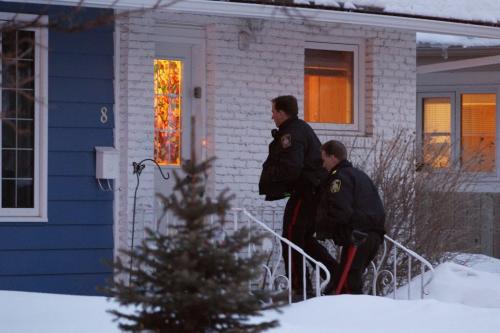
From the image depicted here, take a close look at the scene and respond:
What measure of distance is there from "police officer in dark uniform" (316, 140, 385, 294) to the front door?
2.42 meters

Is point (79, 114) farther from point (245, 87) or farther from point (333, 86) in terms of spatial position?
point (333, 86)

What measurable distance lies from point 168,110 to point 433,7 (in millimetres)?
2907

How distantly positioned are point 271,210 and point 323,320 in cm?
430

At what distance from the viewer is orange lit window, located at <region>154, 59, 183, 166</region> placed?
11883 millimetres

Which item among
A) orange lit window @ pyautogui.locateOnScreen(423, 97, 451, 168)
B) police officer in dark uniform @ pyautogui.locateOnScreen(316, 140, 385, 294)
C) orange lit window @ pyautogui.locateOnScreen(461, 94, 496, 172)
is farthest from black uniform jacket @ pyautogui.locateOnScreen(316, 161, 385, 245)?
orange lit window @ pyautogui.locateOnScreen(423, 97, 451, 168)

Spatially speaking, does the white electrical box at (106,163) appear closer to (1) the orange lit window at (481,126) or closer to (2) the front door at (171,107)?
(2) the front door at (171,107)

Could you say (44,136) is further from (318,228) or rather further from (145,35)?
(318,228)

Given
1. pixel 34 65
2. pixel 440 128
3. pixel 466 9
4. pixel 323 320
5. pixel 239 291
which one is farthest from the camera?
pixel 440 128

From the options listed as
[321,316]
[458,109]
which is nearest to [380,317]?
[321,316]

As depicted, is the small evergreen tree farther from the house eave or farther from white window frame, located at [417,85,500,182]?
white window frame, located at [417,85,500,182]

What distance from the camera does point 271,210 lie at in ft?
40.1

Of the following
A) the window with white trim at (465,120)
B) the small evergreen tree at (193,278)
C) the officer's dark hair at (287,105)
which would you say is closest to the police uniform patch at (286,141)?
the officer's dark hair at (287,105)

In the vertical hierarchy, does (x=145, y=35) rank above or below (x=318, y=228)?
above

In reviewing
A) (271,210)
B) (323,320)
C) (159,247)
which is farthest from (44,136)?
(159,247)
